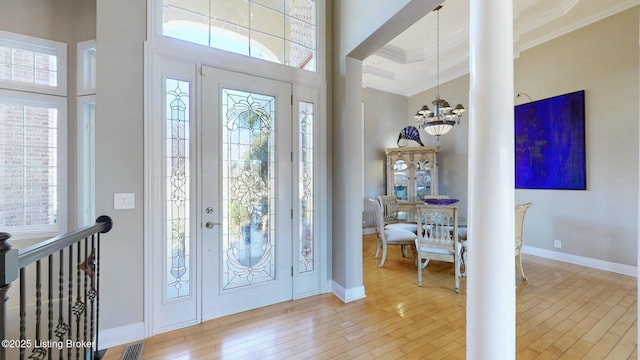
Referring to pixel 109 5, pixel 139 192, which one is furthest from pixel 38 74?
pixel 139 192

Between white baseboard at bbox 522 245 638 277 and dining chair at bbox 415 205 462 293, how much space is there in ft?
7.51

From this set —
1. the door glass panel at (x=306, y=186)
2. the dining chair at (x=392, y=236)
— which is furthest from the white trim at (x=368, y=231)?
the door glass panel at (x=306, y=186)

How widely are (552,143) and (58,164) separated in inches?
262

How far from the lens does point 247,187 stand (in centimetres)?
258

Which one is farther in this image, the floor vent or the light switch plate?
the light switch plate

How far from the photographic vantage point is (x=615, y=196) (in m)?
3.54

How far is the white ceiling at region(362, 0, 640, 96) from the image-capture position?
3604mm

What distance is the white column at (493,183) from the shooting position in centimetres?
129

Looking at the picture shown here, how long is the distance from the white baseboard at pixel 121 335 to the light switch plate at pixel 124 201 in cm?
97

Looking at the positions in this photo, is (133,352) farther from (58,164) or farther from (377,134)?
(377,134)

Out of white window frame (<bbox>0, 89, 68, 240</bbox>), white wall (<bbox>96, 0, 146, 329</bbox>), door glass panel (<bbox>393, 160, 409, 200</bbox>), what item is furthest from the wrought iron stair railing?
door glass panel (<bbox>393, 160, 409, 200</bbox>)

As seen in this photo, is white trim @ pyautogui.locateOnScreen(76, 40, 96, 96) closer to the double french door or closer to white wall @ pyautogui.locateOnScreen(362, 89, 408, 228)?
the double french door

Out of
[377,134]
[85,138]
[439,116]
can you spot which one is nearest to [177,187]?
[85,138]

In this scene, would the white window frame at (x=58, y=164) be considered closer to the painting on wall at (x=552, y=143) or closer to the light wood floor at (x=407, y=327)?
the light wood floor at (x=407, y=327)
